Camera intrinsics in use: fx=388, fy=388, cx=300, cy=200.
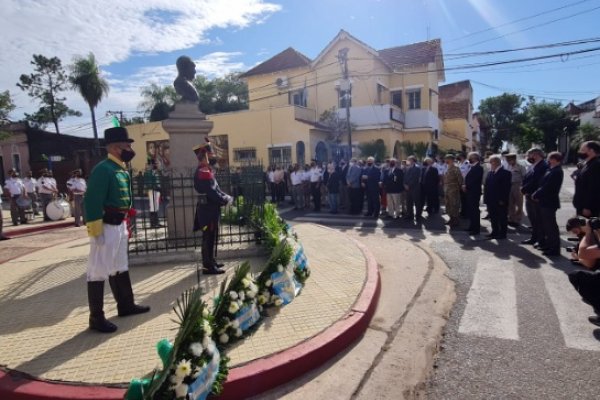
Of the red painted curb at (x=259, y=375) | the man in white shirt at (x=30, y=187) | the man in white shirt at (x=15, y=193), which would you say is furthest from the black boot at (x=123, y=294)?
the man in white shirt at (x=30, y=187)

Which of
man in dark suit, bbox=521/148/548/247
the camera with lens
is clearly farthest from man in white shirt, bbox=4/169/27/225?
the camera with lens

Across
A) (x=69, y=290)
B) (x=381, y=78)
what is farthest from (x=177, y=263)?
(x=381, y=78)

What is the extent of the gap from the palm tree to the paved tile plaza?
1026 inches

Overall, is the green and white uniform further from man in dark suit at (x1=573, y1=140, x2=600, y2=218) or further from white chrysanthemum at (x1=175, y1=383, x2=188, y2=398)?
man in dark suit at (x1=573, y1=140, x2=600, y2=218)

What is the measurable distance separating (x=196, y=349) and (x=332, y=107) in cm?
2519

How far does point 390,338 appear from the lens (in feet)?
13.6

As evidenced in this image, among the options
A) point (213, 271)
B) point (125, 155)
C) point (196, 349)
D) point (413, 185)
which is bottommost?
point (213, 271)

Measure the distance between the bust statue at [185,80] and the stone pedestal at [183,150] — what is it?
0.17 metres

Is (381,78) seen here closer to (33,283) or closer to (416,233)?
(416,233)

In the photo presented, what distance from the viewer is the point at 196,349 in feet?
8.99

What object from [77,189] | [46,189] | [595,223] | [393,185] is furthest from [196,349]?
[46,189]

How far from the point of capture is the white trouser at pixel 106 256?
12.8ft

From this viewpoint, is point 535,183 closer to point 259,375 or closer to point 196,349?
point 259,375

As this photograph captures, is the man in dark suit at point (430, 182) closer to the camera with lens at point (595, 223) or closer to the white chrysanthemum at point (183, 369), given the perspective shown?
the camera with lens at point (595, 223)
